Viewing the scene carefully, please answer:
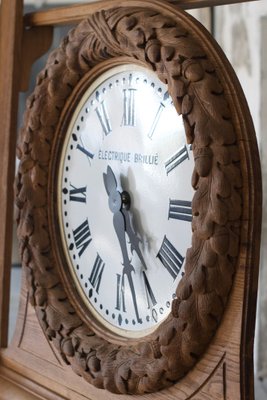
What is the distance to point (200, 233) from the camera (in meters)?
0.68

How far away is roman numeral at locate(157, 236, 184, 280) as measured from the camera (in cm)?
74

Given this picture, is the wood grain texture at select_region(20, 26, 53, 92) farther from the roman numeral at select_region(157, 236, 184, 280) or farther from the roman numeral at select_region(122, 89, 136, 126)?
the roman numeral at select_region(157, 236, 184, 280)

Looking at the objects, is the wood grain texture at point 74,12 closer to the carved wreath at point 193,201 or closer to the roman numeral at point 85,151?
the carved wreath at point 193,201

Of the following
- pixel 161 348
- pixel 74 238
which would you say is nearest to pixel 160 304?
pixel 161 348

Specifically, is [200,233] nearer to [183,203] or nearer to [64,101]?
[183,203]

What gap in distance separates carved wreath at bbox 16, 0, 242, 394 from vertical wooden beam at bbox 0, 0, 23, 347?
74 mm

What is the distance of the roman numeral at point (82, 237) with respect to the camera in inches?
34.1

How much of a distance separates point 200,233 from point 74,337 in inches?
9.1

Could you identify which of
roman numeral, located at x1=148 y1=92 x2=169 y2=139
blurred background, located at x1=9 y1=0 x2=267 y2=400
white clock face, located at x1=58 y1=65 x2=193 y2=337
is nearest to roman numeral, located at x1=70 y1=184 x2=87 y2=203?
white clock face, located at x1=58 y1=65 x2=193 y2=337

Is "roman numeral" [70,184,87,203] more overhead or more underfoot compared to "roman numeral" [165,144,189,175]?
more underfoot

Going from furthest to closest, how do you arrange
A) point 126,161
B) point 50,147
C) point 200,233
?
point 50,147 < point 126,161 < point 200,233

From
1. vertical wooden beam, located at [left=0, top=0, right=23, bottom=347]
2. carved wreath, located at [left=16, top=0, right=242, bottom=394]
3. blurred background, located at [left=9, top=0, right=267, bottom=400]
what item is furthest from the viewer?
blurred background, located at [left=9, top=0, right=267, bottom=400]

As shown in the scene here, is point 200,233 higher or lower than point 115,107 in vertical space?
lower

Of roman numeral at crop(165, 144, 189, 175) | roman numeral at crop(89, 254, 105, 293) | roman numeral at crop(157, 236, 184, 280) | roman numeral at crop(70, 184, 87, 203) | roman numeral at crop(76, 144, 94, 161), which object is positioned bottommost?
roman numeral at crop(89, 254, 105, 293)
